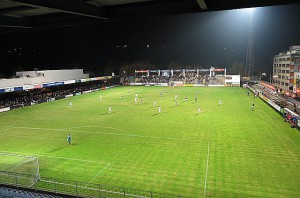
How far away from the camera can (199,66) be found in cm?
13788

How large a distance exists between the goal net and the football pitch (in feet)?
2.62

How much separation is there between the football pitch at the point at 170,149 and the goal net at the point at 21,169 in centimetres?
80

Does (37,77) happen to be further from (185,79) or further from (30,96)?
(185,79)

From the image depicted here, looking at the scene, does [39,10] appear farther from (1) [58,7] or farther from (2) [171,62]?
(2) [171,62]

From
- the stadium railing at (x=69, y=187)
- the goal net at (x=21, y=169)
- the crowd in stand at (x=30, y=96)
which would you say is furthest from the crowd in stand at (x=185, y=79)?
the stadium railing at (x=69, y=187)

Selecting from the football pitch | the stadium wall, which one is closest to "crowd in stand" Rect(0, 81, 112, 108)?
the stadium wall

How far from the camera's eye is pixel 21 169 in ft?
58.3

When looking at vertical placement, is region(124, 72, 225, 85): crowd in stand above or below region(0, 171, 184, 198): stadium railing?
above

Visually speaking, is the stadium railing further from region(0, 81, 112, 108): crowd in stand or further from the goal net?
region(0, 81, 112, 108): crowd in stand

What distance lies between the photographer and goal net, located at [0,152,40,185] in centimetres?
1625

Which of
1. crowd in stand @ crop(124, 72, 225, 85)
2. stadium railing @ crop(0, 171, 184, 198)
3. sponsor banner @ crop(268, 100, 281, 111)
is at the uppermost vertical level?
crowd in stand @ crop(124, 72, 225, 85)

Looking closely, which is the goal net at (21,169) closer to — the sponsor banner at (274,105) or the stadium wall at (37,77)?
the stadium wall at (37,77)

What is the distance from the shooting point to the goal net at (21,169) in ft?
53.3

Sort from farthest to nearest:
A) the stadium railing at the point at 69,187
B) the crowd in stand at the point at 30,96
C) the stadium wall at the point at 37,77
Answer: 1. the stadium wall at the point at 37,77
2. the crowd in stand at the point at 30,96
3. the stadium railing at the point at 69,187
